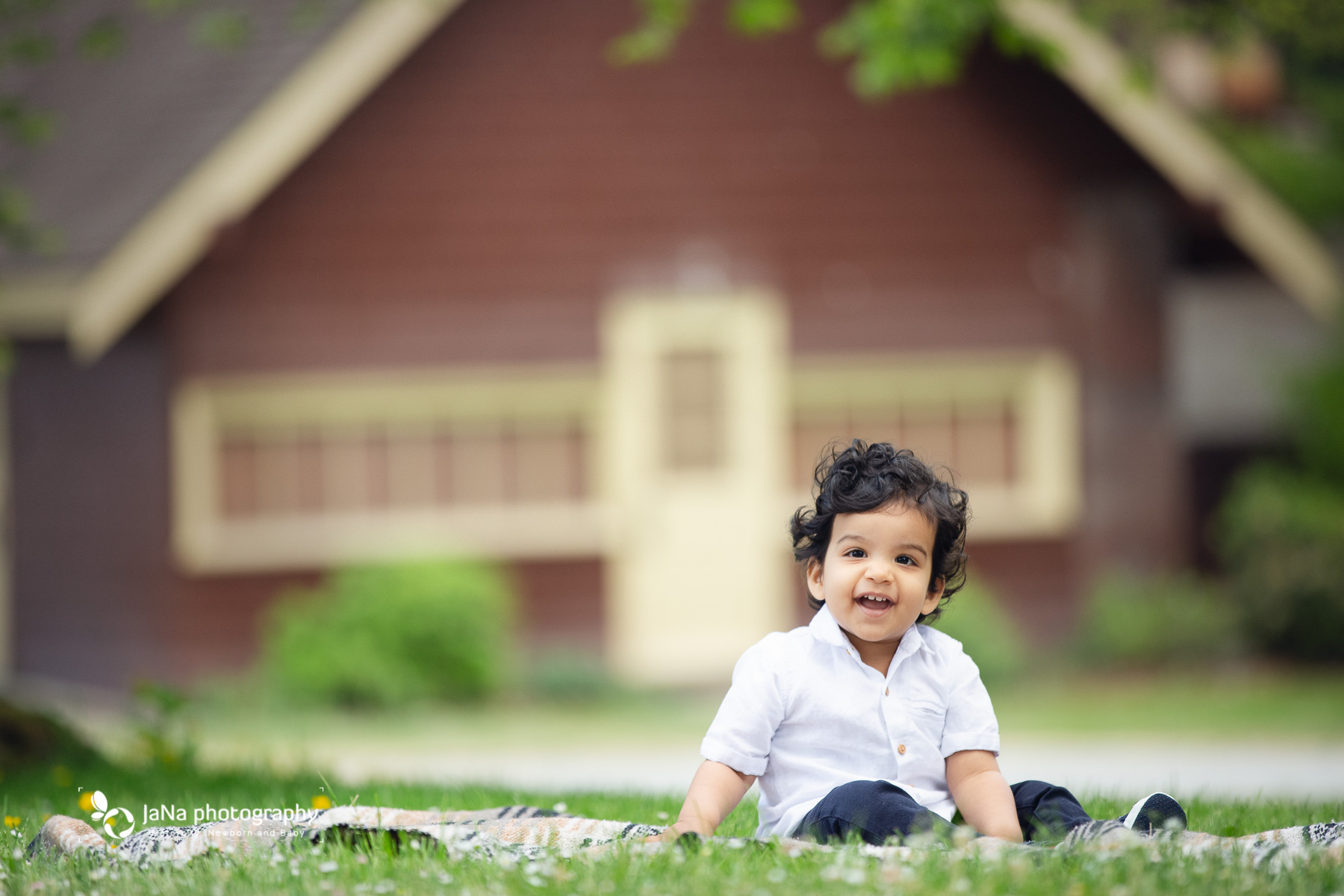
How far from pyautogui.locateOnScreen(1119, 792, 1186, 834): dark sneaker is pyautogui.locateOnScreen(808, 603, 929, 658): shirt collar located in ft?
2.09

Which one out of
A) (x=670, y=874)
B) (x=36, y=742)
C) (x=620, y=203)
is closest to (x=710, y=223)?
(x=620, y=203)

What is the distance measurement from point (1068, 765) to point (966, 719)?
5307 millimetres

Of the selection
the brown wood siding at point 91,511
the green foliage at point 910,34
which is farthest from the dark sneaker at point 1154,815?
the brown wood siding at point 91,511

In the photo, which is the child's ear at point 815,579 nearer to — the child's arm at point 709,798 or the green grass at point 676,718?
the child's arm at point 709,798

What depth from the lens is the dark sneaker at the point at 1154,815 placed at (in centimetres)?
396

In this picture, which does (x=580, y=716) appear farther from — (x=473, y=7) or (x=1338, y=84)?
(x=1338, y=84)

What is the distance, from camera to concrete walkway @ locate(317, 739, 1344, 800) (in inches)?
320

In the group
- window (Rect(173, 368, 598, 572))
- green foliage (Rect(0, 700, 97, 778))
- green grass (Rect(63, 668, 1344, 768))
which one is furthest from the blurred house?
green foliage (Rect(0, 700, 97, 778))

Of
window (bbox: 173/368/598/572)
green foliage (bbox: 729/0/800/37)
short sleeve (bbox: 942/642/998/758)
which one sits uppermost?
green foliage (bbox: 729/0/800/37)

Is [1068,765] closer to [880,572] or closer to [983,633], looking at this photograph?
[983,633]

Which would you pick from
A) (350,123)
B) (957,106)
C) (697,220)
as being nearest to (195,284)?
(350,123)

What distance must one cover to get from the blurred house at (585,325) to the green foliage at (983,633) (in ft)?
1.76

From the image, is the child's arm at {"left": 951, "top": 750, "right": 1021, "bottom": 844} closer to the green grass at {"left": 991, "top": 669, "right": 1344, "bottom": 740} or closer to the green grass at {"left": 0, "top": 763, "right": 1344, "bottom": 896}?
the green grass at {"left": 0, "top": 763, "right": 1344, "bottom": 896}

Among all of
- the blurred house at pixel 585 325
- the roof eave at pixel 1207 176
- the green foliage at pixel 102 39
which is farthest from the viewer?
the roof eave at pixel 1207 176
